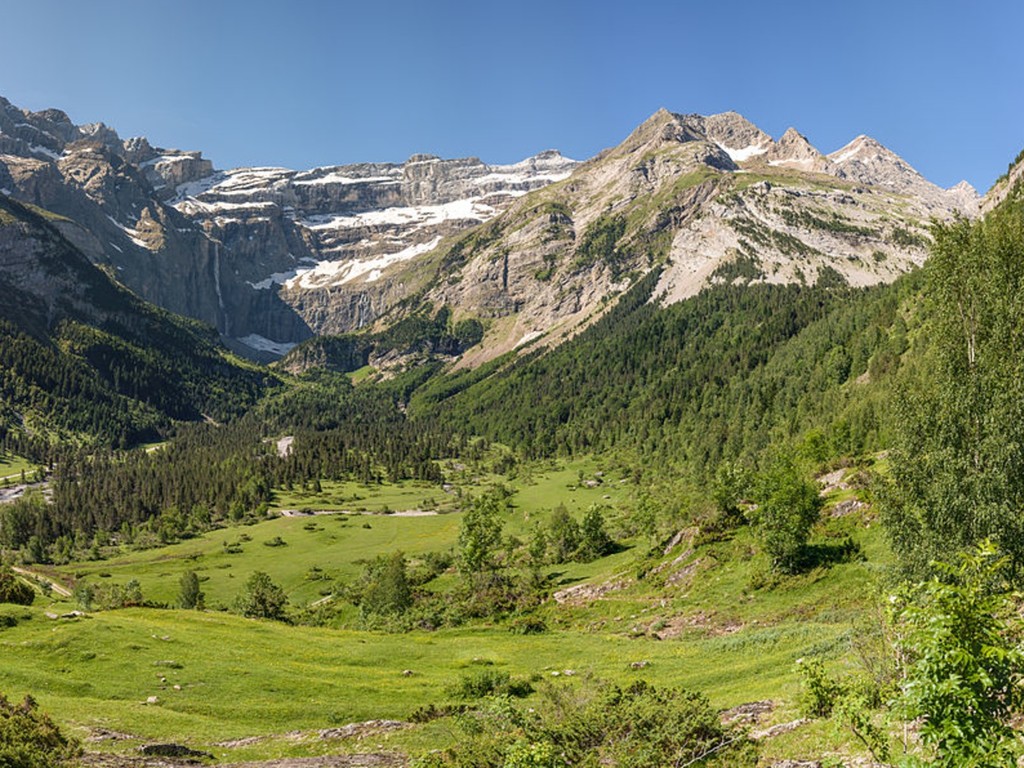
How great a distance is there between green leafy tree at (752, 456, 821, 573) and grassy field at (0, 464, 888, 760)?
2045 mm

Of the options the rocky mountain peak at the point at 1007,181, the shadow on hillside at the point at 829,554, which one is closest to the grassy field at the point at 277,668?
the shadow on hillside at the point at 829,554

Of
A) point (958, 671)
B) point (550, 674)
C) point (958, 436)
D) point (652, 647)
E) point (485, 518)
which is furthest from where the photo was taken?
point (485, 518)

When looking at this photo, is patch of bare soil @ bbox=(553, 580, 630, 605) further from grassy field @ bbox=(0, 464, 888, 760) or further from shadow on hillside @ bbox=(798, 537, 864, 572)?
shadow on hillside @ bbox=(798, 537, 864, 572)

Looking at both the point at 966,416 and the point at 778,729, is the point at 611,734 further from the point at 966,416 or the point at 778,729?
the point at 966,416

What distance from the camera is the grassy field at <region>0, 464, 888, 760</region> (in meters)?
34.0

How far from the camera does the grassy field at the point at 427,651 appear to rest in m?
34.0

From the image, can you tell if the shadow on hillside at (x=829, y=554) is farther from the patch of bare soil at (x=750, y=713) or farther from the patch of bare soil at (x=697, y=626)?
the patch of bare soil at (x=750, y=713)

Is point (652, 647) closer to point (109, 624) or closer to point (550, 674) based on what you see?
point (550, 674)

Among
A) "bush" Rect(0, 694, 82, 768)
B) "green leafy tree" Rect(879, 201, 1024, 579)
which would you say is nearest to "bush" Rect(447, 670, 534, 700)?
"bush" Rect(0, 694, 82, 768)

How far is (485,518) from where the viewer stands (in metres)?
96.3

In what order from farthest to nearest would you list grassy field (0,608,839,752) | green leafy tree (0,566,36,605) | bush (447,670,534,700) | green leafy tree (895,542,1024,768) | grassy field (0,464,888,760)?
1. green leafy tree (0,566,36,605)
2. bush (447,670,534,700)
3. grassy field (0,608,839,752)
4. grassy field (0,464,888,760)
5. green leafy tree (895,542,1024,768)

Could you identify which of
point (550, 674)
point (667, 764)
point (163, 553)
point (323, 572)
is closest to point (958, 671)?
point (667, 764)

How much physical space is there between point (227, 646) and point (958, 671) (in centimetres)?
5311

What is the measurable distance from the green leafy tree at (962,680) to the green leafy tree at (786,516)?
155ft
